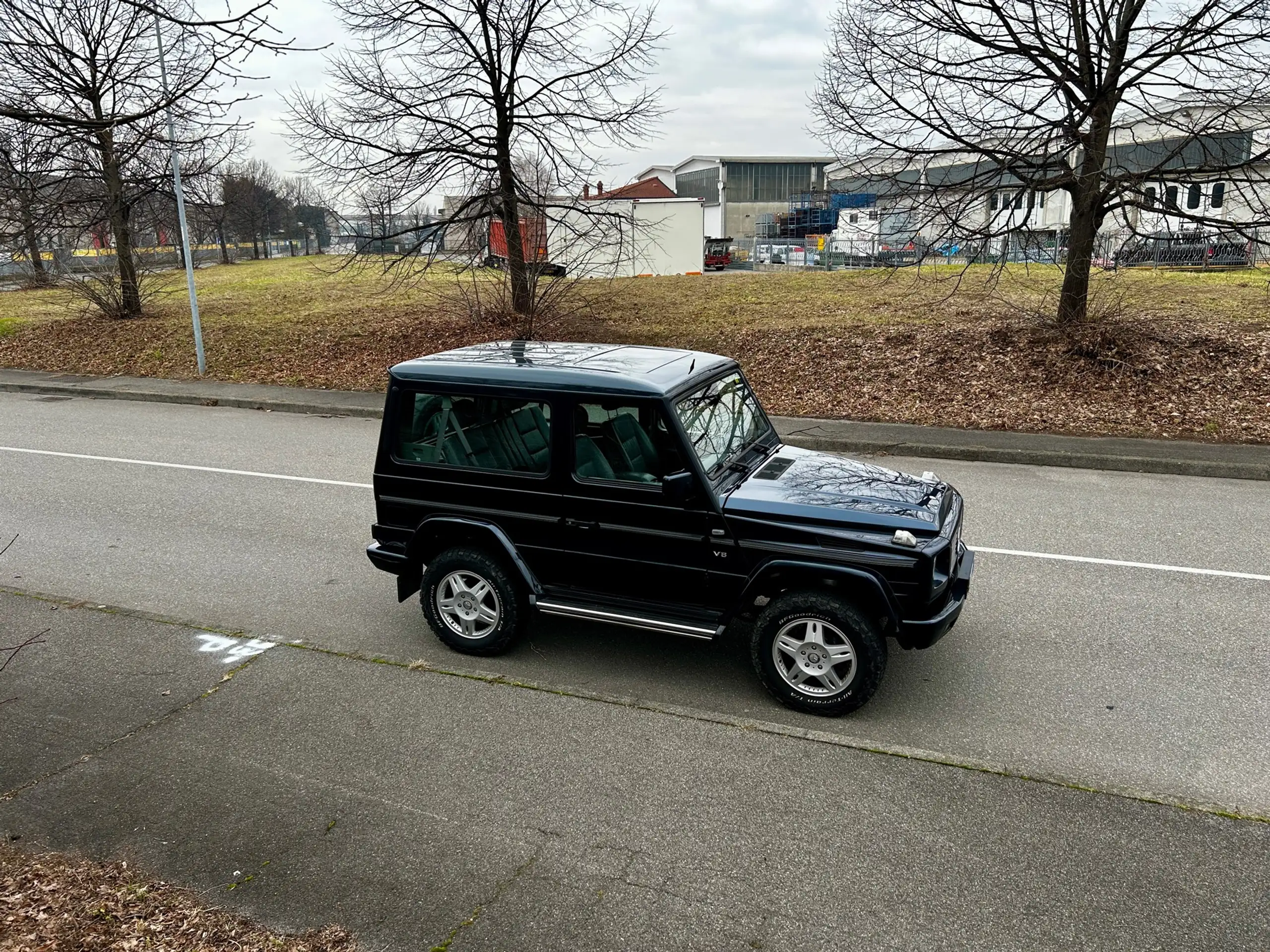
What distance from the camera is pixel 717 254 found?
47.2 metres

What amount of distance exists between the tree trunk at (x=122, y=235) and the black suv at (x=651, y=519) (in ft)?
59.3

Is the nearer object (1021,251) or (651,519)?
(651,519)

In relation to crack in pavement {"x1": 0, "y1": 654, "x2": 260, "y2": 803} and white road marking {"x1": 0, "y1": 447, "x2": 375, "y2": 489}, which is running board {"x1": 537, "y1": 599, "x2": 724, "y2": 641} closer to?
crack in pavement {"x1": 0, "y1": 654, "x2": 260, "y2": 803}

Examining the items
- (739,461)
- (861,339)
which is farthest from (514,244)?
(739,461)

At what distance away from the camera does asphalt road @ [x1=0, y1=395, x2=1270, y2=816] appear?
4879mm

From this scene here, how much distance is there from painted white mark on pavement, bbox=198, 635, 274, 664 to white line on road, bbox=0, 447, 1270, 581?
2747mm

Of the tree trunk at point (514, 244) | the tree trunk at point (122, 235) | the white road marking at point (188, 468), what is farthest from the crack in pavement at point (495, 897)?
the tree trunk at point (122, 235)

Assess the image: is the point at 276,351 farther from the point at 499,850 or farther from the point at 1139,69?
the point at 499,850

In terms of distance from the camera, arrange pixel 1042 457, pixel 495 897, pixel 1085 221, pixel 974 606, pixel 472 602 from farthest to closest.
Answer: pixel 1085 221
pixel 1042 457
pixel 974 606
pixel 472 602
pixel 495 897

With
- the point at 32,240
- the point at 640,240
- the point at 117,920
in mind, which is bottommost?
the point at 117,920

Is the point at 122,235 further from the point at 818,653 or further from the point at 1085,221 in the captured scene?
the point at 818,653

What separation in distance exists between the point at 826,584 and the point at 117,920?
3.43 m

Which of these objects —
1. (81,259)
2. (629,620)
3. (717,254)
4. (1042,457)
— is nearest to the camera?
(629,620)

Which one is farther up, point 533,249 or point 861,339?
point 533,249
